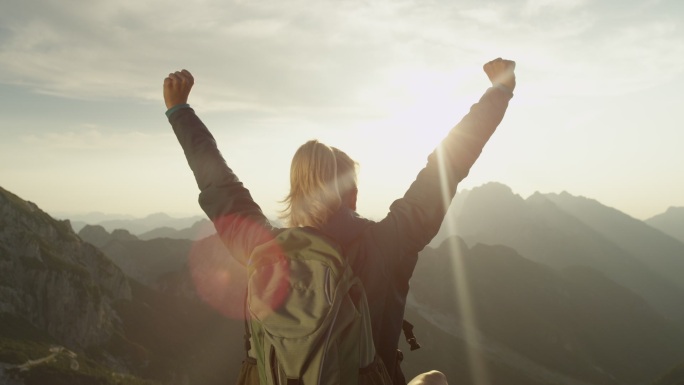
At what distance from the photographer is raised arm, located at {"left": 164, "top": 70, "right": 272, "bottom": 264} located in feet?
12.9

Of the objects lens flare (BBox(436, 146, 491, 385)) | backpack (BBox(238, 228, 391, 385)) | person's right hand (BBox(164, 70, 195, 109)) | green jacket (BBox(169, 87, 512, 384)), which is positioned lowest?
lens flare (BBox(436, 146, 491, 385))

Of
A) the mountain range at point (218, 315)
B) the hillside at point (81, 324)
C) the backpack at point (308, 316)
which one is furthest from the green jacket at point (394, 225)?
the mountain range at point (218, 315)

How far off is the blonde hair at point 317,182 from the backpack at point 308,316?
0.31 metres

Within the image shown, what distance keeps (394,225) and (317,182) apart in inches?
30.2

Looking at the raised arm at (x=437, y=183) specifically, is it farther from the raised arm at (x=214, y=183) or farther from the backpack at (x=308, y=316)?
the raised arm at (x=214, y=183)

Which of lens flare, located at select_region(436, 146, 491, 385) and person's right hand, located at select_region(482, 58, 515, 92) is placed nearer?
person's right hand, located at select_region(482, 58, 515, 92)

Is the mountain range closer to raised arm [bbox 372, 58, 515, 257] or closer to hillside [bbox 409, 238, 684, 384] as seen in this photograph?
hillside [bbox 409, 238, 684, 384]

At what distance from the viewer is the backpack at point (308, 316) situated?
3.00m

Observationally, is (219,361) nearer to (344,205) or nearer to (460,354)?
(460,354)

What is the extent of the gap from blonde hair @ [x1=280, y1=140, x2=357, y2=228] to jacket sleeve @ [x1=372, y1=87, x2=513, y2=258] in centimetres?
47

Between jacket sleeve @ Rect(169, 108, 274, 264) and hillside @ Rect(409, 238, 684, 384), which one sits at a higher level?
jacket sleeve @ Rect(169, 108, 274, 264)

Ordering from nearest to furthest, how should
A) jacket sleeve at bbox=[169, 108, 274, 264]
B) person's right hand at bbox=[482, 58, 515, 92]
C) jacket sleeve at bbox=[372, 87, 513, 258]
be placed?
jacket sleeve at bbox=[372, 87, 513, 258], jacket sleeve at bbox=[169, 108, 274, 264], person's right hand at bbox=[482, 58, 515, 92]

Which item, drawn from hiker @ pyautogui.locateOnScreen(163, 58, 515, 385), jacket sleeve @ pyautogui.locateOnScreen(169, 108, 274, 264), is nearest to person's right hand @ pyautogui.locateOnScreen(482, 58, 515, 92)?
hiker @ pyautogui.locateOnScreen(163, 58, 515, 385)

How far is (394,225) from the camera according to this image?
11.3ft
